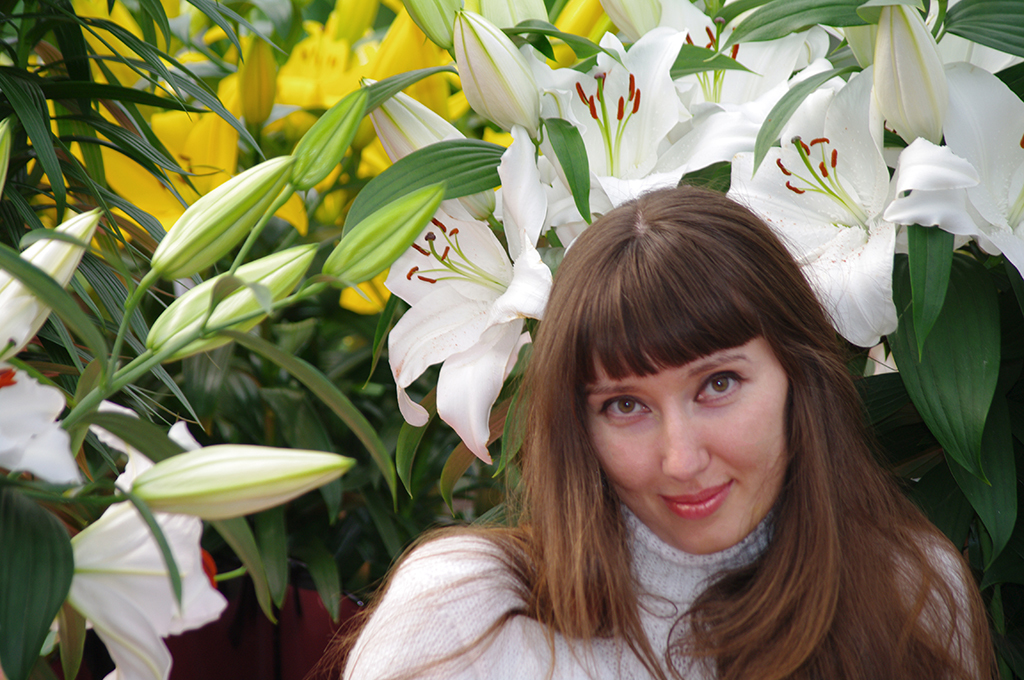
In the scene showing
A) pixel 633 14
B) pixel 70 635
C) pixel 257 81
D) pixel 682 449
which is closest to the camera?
pixel 70 635

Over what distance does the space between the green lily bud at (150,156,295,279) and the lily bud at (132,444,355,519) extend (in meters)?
0.09

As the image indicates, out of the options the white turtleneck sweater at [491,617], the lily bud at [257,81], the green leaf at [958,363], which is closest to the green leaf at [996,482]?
the green leaf at [958,363]

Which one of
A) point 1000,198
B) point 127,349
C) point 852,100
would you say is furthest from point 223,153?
point 1000,198

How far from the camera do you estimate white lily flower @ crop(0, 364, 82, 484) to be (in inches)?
11.8

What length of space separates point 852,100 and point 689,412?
0.26 meters

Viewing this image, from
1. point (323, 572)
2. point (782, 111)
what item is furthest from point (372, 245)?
point (323, 572)

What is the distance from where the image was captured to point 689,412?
25.8 inches

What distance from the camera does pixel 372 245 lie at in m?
0.35

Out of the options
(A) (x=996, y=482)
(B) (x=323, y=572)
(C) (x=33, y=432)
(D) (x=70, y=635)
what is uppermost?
(C) (x=33, y=432)

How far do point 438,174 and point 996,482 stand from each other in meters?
0.47

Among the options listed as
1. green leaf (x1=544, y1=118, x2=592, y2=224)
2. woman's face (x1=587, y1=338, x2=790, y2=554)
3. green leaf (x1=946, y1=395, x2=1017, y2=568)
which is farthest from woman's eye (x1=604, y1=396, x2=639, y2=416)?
green leaf (x1=946, y1=395, x2=1017, y2=568)

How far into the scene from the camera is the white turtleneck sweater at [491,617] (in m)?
0.71

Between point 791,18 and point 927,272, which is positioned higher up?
point 791,18

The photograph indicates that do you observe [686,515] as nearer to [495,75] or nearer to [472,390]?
[472,390]
